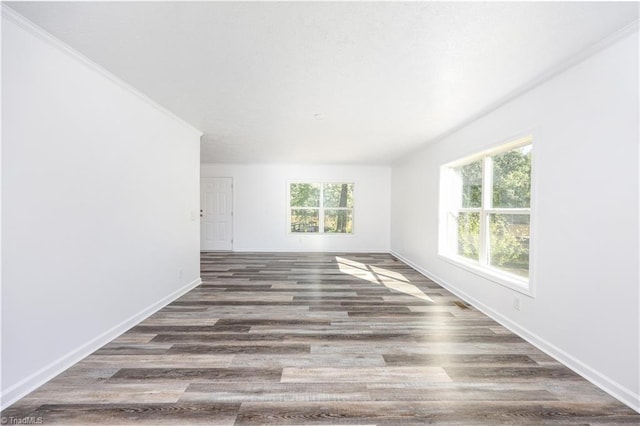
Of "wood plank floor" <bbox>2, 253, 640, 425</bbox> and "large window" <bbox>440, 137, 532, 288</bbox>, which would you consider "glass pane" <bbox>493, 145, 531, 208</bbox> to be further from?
"wood plank floor" <bbox>2, 253, 640, 425</bbox>

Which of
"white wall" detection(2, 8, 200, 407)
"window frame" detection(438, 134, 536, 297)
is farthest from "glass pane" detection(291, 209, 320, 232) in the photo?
"white wall" detection(2, 8, 200, 407)

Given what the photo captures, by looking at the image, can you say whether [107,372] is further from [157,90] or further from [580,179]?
[580,179]

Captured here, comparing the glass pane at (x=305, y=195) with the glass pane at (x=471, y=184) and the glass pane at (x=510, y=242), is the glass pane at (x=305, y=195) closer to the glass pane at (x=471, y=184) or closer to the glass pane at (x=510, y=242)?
the glass pane at (x=471, y=184)

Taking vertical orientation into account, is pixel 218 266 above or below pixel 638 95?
below

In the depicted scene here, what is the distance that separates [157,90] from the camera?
2.59m

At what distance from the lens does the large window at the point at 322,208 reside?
7250 millimetres

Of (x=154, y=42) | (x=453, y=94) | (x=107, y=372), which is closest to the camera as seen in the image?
(x=154, y=42)

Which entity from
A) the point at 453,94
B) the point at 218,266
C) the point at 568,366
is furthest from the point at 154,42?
the point at 218,266

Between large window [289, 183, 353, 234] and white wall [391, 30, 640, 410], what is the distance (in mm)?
4688

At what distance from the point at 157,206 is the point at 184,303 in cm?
121

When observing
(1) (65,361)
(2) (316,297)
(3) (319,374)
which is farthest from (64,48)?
(2) (316,297)

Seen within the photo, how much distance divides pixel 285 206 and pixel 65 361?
214 inches

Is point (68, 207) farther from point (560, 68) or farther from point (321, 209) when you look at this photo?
point (321, 209)

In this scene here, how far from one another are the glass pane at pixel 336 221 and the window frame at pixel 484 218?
3.21m
